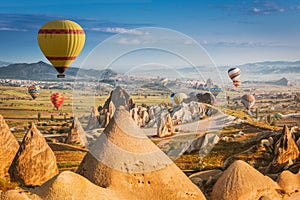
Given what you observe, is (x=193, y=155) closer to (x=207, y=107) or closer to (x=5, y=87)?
(x=207, y=107)

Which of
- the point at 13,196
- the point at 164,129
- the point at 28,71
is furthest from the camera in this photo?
the point at 28,71

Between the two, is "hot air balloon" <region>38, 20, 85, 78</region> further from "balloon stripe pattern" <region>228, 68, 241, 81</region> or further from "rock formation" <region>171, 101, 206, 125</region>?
"balloon stripe pattern" <region>228, 68, 241, 81</region>

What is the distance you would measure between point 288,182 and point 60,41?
16.0m

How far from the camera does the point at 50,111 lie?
78.5m

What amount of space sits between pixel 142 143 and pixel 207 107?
26330 millimetres

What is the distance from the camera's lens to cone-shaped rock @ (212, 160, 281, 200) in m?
10.8

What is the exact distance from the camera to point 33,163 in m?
11.9

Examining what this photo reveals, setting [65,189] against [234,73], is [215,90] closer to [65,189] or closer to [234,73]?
[234,73]

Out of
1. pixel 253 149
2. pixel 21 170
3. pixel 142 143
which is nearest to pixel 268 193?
pixel 142 143

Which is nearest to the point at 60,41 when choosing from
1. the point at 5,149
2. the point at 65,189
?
the point at 5,149

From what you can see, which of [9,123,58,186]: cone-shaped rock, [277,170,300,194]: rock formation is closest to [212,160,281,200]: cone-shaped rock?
[277,170,300,194]: rock formation

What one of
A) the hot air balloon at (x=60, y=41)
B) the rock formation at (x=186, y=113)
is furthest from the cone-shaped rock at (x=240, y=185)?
the hot air balloon at (x=60, y=41)

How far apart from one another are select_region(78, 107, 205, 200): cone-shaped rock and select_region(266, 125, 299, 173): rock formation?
392 inches

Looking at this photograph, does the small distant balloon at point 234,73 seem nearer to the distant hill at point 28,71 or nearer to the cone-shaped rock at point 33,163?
the cone-shaped rock at point 33,163
